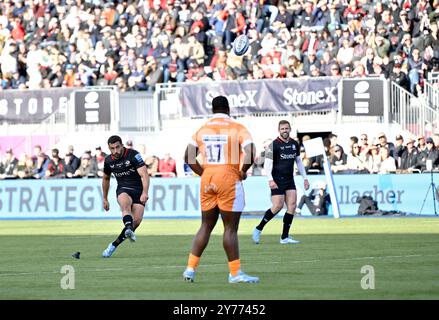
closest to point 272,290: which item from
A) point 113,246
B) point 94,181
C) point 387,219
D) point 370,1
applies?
point 113,246

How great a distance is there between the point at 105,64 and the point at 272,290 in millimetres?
29868

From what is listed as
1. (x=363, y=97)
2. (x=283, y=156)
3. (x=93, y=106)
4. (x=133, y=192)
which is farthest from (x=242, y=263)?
(x=93, y=106)

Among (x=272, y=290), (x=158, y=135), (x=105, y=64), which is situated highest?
(x=105, y=64)

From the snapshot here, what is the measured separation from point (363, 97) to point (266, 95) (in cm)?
330

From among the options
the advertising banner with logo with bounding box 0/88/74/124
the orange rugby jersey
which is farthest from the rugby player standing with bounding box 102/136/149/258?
the advertising banner with logo with bounding box 0/88/74/124

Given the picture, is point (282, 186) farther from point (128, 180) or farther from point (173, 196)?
point (173, 196)

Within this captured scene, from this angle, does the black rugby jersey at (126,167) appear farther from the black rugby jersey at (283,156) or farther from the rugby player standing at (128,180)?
the black rugby jersey at (283,156)

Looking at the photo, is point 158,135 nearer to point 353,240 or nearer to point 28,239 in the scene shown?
point 28,239

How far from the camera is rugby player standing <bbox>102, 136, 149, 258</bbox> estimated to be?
68.3ft

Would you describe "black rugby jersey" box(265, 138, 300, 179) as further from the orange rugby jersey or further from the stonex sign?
the stonex sign

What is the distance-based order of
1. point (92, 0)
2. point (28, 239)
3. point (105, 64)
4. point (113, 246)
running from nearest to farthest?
point (113, 246)
point (28, 239)
point (105, 64)
point (92, 0)

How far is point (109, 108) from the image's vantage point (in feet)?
131

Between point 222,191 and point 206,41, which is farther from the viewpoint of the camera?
point 206,41

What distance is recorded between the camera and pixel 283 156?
2383cm
